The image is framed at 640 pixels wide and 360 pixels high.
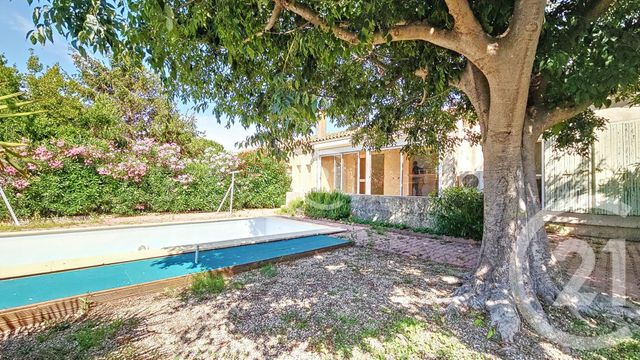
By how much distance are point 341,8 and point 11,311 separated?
21.8ft

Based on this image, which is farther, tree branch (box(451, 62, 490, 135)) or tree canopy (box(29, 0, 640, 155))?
tree branch (box(451, 62, 490, 135))

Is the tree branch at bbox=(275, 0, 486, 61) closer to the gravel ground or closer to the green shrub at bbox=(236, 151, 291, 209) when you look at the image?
the gravel ground

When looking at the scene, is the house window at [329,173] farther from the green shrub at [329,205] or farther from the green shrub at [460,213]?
the green shrub at [460,213]

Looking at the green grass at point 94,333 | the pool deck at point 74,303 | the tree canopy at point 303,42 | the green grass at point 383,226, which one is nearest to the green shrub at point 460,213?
the green grass at point 383,226

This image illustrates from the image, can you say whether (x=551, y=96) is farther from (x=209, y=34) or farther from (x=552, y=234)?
(x=552, y=234)

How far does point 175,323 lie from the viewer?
427cm

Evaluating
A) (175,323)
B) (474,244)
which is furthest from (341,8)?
(474,244)

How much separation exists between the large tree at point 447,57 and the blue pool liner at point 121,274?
3.98 meters

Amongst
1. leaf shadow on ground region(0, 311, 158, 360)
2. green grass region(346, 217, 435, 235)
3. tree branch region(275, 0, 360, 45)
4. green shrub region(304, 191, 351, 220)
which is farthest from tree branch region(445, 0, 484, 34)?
green shrub region(304, 191, 351, 220)

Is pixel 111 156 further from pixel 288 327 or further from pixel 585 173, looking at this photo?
pixel 585 173

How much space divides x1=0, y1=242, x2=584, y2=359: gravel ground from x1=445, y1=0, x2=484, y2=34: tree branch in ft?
13.9

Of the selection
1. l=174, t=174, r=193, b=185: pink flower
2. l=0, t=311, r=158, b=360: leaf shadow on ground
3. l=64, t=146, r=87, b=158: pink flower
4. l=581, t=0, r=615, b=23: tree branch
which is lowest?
l=0, t=311, r=158, b=360: leaf shadow on ground

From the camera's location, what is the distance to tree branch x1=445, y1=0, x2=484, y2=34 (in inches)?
149

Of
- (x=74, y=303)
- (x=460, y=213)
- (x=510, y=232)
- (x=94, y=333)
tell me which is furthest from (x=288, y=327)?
(x=460, y=213)
